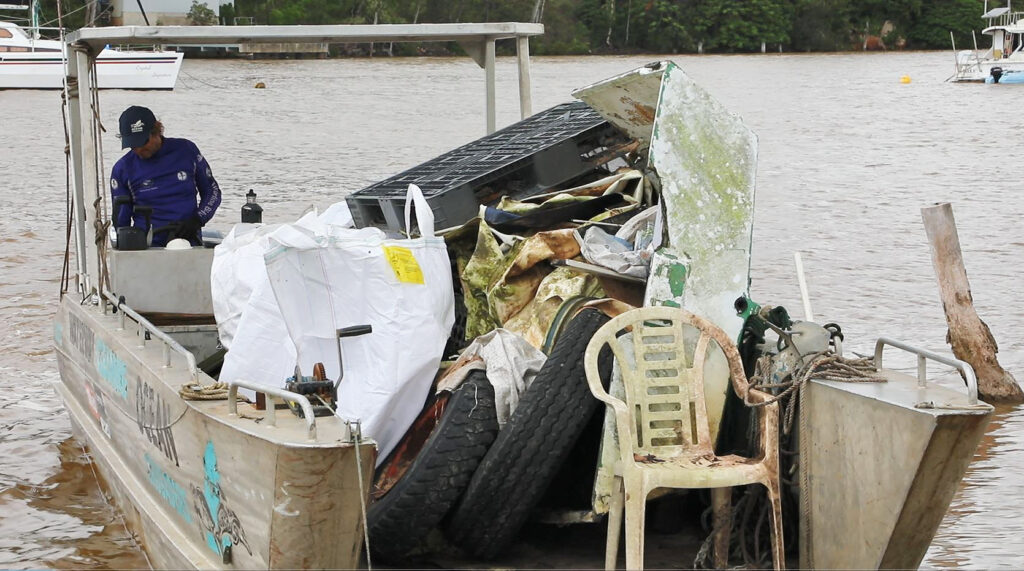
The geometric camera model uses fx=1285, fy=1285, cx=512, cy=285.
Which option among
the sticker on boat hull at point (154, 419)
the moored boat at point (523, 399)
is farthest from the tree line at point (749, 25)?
the sticker on boat hull at point (154, 419)

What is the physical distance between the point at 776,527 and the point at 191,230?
3.94 m

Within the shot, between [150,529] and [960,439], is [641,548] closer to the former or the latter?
[960,439]

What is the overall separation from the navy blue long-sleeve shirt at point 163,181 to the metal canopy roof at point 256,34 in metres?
1.01

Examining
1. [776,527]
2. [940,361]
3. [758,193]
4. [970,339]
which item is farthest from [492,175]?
[758,193]

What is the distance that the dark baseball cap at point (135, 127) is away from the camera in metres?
6.73

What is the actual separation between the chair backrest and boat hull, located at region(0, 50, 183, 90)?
3687cm

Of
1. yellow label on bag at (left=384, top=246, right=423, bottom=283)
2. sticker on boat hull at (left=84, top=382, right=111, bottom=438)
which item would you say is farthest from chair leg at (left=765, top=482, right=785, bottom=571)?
sticker on boat hull at (left=84, top=382, right=111, bottom=438)

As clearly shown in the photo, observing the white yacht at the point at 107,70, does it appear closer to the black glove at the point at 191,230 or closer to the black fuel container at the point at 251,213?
the black fuel container at the point at 251,213

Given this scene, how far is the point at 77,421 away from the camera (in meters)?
7.08

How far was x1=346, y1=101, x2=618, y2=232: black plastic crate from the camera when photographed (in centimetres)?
613

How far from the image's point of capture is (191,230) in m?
7.11

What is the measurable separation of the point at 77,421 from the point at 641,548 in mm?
3927

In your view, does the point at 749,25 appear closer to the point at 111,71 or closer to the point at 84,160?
the point at 111,71

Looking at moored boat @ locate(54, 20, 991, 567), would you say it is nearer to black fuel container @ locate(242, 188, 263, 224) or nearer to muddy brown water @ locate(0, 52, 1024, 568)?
black fuel container @ locate(242, 188, 263, 224)
